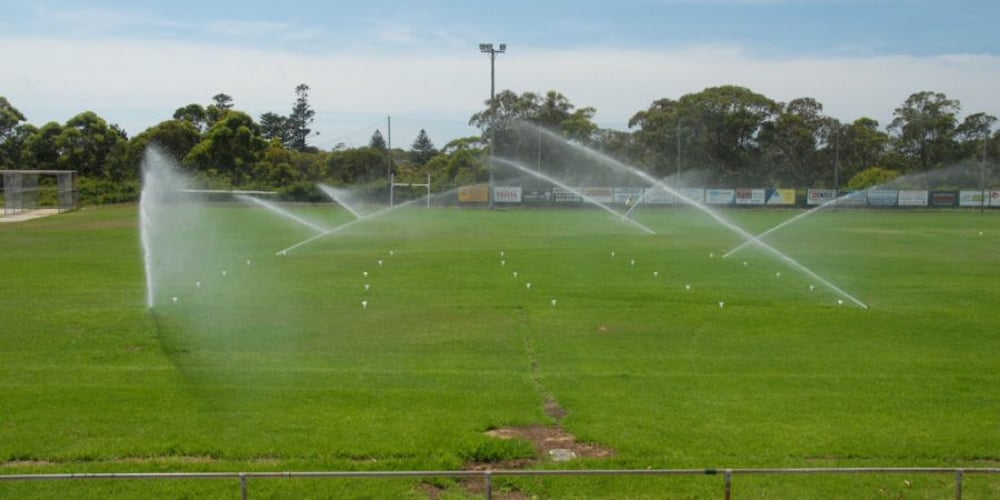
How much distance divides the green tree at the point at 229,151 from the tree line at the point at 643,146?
0.13 m

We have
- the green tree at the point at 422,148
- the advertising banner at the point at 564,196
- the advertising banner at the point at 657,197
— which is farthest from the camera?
the green tree at the point at 422,148

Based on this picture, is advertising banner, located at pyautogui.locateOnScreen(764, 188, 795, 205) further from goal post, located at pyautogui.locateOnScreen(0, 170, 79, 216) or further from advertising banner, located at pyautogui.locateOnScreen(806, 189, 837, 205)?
goal post, located at pyautogui.locateOnScreen(0, 170, 79, 216)

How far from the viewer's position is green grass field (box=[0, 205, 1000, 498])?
37.2ft

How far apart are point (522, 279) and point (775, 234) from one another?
89.4 ft

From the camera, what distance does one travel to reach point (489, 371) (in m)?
16.4

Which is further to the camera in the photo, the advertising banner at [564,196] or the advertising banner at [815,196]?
the advertising banner at [815,196]

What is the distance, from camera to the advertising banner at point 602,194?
319ft

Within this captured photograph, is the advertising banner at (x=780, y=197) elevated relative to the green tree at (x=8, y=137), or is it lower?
lower

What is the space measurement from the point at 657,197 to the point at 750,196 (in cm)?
1121

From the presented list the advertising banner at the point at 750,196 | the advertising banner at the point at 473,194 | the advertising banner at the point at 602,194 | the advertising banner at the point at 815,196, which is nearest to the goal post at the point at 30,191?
the advertising banner at the point at 473,194

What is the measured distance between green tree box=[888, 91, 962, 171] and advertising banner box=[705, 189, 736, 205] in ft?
87.7

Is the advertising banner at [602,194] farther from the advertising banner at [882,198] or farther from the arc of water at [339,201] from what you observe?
the arc of water at [339,201]

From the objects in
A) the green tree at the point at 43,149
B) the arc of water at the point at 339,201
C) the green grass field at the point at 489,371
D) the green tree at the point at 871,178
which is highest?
the green tree at the point at 43,149

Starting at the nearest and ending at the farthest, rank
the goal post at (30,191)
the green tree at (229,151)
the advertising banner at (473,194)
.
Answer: the goal post at (30,191)
the advertising banner at (473,194)
the green tree at (229,151)
